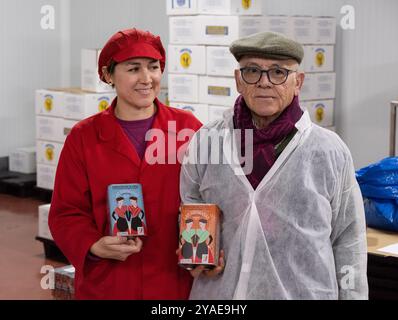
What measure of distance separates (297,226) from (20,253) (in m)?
4.70

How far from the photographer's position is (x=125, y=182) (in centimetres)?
246

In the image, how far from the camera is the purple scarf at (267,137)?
2.18 m

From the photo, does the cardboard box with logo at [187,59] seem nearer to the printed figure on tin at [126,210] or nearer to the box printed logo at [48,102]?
the box printed logo at [48,102]

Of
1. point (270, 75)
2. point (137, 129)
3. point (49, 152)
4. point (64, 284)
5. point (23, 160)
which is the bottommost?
point (64, 284)

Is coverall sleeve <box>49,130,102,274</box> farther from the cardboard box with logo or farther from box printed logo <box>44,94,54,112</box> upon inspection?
box printed logo <box>44,94,54,112</box>

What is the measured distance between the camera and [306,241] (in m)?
2.14

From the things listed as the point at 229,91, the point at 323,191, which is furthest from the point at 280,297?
the point at 229,91

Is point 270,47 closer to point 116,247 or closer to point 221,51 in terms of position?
point 116,247

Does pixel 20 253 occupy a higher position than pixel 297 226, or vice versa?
pixel 297 226

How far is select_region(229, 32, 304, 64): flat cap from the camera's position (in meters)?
2.13

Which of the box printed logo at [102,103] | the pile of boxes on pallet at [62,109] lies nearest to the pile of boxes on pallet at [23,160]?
the pile of boxes on pallet at [62,109]

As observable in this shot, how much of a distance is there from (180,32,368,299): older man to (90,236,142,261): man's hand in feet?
0.88

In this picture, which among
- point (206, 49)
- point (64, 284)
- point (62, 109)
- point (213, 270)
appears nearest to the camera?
point (213, 270)

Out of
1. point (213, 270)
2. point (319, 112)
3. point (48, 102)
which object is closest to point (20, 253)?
point (48, 102)
